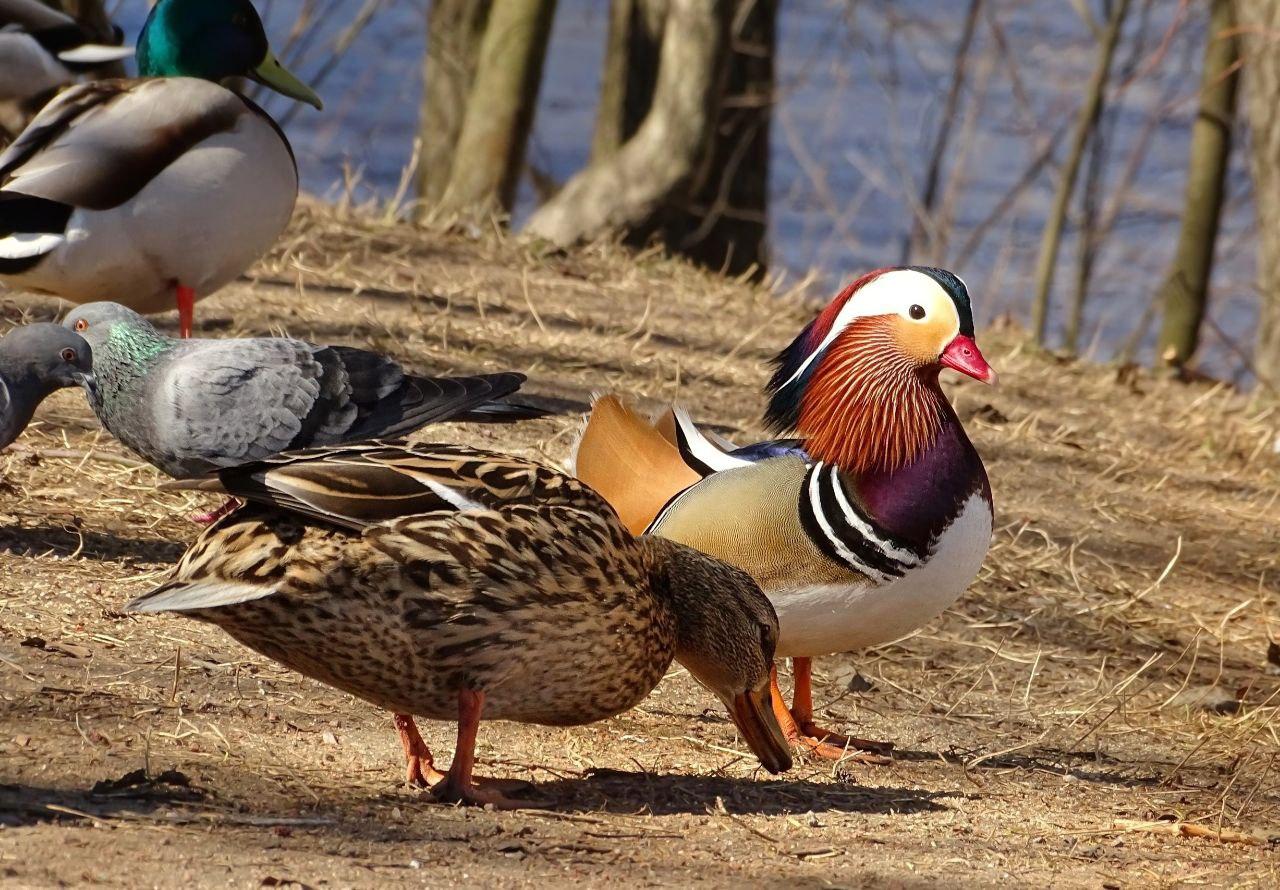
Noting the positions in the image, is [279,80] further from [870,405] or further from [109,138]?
[870,405]

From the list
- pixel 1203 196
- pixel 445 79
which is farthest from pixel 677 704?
pixel 445 79

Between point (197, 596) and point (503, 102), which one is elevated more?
point (197, 596)

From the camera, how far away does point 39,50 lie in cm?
645

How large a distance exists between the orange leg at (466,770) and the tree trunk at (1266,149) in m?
6.43

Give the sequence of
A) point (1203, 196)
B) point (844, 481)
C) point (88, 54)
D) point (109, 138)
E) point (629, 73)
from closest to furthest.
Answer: point (844, 481)
point (109, 138)
point (88, 54)
point (629, 73)
point (1203, 196)

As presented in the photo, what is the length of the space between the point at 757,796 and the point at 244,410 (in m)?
1.57

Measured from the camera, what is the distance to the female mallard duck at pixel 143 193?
202 inches

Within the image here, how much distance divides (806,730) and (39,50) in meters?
4.07

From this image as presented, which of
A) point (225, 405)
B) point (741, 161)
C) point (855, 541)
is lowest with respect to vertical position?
point (741, 161)

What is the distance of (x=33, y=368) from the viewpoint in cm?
413

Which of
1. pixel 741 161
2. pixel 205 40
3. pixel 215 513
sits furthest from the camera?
pixel 741 161

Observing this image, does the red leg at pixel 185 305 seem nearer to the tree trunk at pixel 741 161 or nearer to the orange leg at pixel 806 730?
the orange leg at pixel 806 730

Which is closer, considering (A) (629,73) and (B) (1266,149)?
(B) (1266,149)

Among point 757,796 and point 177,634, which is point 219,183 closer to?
point 177,634
